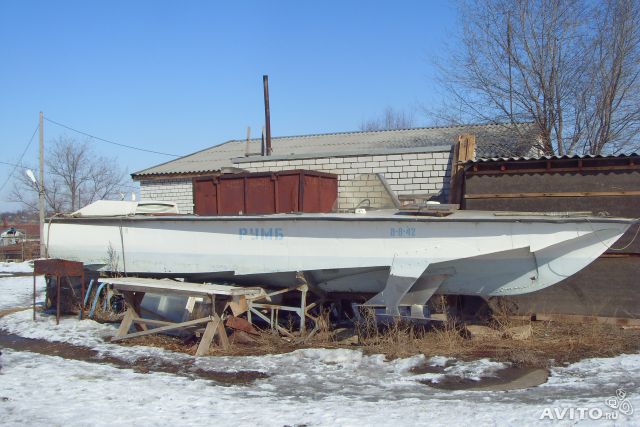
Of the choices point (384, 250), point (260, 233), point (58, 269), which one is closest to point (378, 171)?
point (260, 233)

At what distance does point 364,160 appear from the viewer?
10.7 meters

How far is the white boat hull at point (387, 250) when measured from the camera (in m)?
6.55

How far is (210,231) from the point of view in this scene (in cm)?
811

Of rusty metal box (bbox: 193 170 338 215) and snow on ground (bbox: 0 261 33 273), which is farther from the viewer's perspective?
snow on ground (bbox: 0 261 33 273)

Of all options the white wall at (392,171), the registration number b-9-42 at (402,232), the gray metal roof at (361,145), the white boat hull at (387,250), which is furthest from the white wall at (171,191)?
the registration number b-9-42 at (402,232)

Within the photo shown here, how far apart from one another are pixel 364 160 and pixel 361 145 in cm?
446

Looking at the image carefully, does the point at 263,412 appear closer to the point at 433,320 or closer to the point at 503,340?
the point at 433,320

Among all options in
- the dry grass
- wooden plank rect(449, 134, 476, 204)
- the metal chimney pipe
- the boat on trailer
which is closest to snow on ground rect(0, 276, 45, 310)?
the boat on trailer

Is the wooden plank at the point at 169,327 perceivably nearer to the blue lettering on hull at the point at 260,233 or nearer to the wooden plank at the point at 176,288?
the wooden plank at the point at 176,288

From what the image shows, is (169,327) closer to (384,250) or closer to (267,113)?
(384,250)

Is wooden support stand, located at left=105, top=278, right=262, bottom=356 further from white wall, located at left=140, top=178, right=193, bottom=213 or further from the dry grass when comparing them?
white wall, located at left=140, top=178, right=193, bottom=213

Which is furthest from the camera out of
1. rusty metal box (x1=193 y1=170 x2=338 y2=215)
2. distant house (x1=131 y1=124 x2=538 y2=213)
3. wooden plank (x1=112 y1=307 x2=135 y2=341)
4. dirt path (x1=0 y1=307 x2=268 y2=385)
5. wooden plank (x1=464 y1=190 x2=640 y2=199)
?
distant house (x1=131 y1=124 x2=538 y2=213)

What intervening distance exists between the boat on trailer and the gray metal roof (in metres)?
3.54

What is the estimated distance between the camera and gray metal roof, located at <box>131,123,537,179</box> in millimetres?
12570
